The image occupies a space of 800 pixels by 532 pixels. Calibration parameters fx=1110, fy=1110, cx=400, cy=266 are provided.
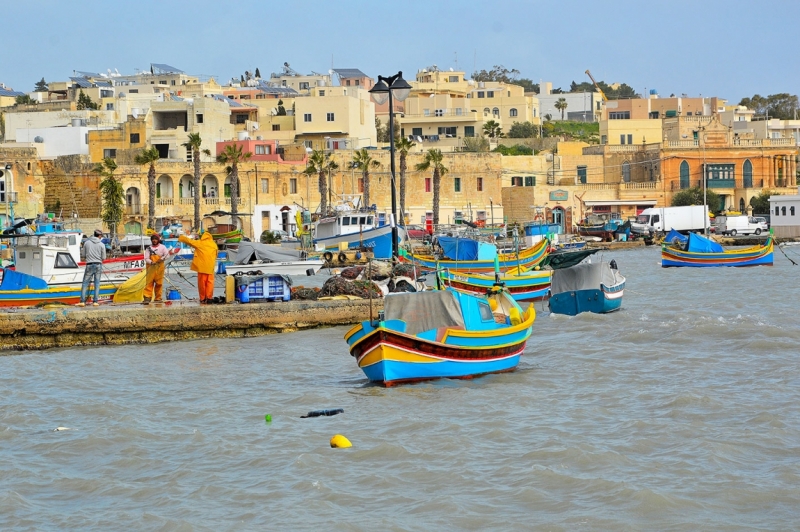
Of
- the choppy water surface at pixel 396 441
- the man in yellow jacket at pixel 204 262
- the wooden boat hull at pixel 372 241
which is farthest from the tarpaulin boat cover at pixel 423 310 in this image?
the wooden boat hull at pixel 372 241

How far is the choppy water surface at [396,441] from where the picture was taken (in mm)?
10750

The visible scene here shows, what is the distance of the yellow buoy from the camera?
42.9 ft

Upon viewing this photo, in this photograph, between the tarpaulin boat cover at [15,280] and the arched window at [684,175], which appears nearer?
the tarpaulin boat cover at [15,280]

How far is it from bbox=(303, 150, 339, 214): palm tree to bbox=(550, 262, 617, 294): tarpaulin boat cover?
3135 cm

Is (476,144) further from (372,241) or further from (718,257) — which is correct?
(718,257)

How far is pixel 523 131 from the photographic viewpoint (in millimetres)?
93500

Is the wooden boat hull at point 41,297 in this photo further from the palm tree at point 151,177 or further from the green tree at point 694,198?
the green tree at point 694,198

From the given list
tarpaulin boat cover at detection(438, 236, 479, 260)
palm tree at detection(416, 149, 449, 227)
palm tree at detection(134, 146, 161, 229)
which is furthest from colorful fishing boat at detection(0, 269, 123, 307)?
palm tree at detection(416, 149, 449, 227)

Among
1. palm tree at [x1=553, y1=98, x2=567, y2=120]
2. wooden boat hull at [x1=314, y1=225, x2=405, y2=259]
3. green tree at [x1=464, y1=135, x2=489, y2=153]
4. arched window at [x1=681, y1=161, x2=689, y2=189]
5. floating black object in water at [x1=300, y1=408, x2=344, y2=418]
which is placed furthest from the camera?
palm tree at [x1=553, y1=98, x2=567, y2=120]

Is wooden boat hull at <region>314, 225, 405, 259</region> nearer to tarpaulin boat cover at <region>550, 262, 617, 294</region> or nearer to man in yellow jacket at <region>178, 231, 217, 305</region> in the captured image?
tarpaulin boat cover at <region>550, 262, 617, 294</region>

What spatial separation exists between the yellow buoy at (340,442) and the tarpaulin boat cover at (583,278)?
14562mm

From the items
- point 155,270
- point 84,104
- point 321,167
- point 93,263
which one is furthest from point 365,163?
point 93,263

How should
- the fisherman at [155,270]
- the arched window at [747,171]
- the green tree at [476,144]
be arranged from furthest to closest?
1. the green tree at [476,144]
2. the arched window at [747,171]
3. the fisherman at [155,270]

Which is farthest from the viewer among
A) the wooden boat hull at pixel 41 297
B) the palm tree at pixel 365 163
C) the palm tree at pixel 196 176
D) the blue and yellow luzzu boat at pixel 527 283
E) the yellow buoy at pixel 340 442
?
the palm tree at pixel 365 163
